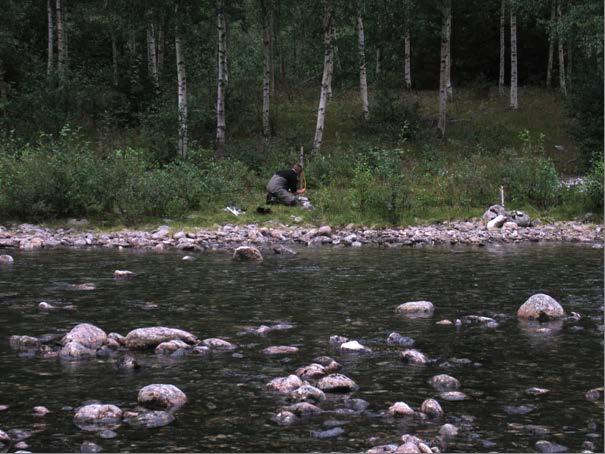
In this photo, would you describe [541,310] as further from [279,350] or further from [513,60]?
[513,60]

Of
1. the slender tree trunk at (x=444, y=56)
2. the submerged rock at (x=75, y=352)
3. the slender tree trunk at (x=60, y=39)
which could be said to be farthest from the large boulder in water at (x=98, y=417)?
the slender tree trunk at (x=60, y=39)

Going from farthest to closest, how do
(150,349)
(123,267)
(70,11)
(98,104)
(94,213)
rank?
(70,11), (98,104), (94,213), (123,267), (150,349)

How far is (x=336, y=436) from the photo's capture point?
270 inches

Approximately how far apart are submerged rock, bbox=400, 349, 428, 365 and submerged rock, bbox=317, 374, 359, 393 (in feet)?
4.31

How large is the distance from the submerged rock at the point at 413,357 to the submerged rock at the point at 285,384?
67.5 inches

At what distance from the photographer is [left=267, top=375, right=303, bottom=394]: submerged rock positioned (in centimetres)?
814

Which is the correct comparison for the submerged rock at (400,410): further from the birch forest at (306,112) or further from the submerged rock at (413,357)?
the birch forest at (306,112)

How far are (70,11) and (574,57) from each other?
1232 inches

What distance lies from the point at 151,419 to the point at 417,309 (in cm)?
622

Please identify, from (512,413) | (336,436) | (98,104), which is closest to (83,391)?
(336,436)

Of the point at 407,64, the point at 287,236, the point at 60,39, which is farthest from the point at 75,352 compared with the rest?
the point at 407,64

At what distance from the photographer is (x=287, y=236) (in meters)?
24.0

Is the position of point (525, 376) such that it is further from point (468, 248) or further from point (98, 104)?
point (98, 104)

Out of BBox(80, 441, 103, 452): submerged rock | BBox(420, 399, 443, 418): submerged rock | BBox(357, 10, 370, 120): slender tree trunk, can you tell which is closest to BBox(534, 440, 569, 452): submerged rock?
BBox(420, 399, 443, 418): submerged rock
